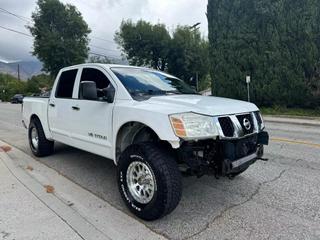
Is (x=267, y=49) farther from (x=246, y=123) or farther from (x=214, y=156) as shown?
(x=214, y=156)

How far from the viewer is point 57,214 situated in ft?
12.0

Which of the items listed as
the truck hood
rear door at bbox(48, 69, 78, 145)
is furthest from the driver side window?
the truck hood

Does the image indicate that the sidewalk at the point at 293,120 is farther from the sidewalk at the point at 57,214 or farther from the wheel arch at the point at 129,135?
the sidewalk at the point at 57,214

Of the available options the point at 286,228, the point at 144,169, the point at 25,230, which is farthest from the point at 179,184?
the point at 25,230

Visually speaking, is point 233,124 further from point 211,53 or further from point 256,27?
point 211,53

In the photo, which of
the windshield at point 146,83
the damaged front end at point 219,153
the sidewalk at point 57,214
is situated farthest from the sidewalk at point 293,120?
the sidewalk at point 57,214

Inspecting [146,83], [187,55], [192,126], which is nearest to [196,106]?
[192,126]

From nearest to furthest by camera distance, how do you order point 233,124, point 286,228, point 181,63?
point 286,228 < point 233,124 < point 181,63

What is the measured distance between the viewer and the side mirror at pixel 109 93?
418 cm

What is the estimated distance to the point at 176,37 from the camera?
3625cm

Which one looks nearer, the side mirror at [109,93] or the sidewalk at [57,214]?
the sidewalk at [57,214]

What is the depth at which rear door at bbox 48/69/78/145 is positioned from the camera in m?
5.25

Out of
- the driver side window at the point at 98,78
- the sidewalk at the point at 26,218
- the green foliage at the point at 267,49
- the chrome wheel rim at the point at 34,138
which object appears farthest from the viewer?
the green foliage at the point at 267,49

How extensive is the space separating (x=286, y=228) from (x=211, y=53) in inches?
788
